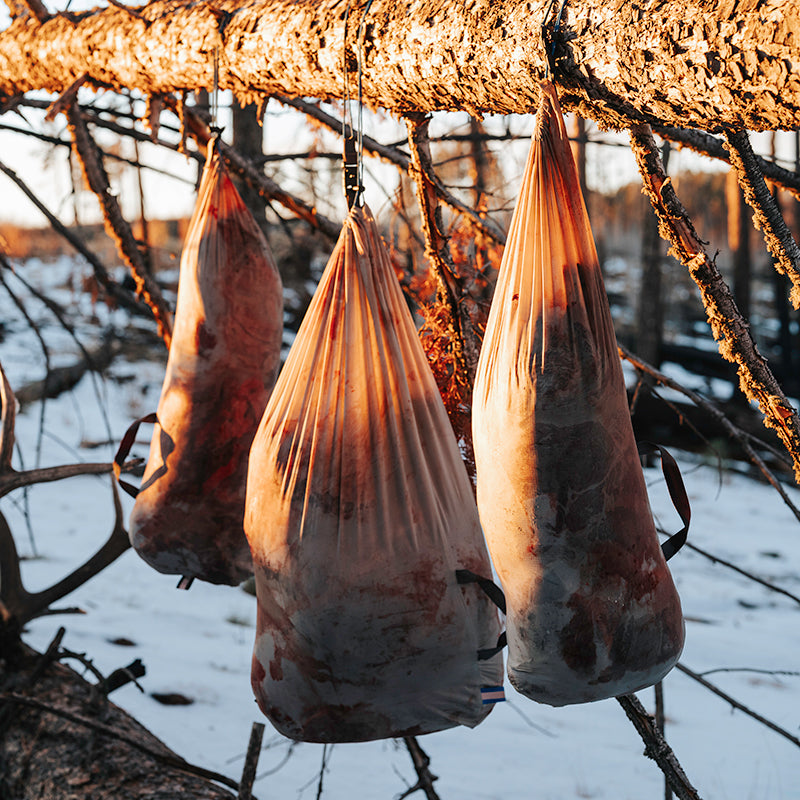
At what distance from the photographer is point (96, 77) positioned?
1.98m

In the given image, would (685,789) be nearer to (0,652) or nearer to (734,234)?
(0,652)

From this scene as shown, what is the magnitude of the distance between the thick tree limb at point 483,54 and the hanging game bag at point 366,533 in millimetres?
276

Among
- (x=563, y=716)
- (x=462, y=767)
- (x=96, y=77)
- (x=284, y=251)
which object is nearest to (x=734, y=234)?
(x=284, y=251)

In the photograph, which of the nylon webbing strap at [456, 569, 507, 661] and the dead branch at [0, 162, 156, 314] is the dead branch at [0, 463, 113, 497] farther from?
the nylon webbing strap at [456, 569, 507, 661]

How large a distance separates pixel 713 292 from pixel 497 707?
3.76 m

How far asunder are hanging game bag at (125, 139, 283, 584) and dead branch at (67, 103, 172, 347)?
2.30 feet

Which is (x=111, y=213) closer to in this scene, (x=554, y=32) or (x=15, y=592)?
(x=15, y=592)

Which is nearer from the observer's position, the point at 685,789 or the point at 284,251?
the point at 685,789

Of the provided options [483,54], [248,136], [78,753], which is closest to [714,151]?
[483,54]

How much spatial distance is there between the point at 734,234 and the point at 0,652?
11.4 meters

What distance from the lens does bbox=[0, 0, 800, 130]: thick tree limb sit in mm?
751

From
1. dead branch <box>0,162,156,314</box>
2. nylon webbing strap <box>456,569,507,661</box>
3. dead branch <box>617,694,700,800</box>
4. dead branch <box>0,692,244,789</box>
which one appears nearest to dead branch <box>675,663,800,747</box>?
dead branch <box>617,694,700,800</box>

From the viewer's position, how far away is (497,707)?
169 inches

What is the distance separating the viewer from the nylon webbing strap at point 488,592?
1140mm
